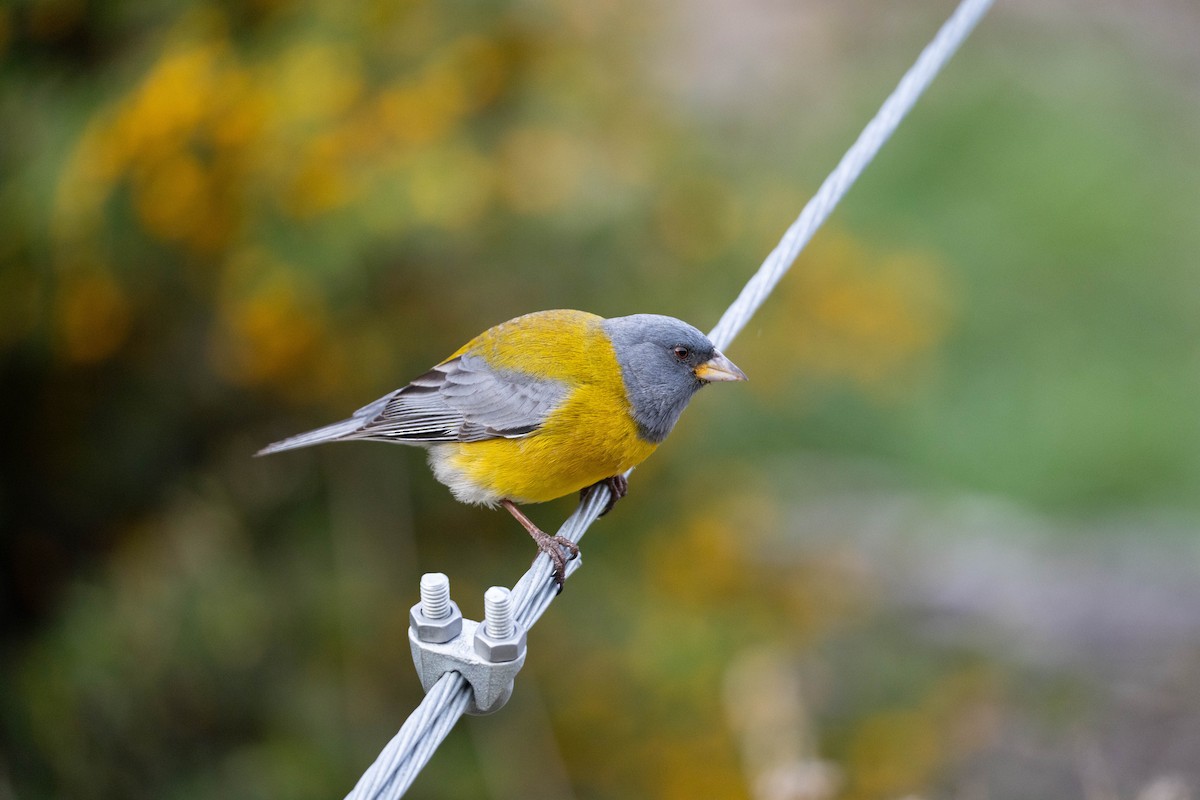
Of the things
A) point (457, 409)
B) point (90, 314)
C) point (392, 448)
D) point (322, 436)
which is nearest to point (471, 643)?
point (457, 409)

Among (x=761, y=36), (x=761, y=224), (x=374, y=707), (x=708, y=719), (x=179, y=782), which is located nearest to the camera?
(x=179, y=782)

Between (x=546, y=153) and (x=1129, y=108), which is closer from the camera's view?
(x=546, y=153)

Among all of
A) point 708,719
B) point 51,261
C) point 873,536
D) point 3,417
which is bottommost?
point 873,536

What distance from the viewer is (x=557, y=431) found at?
11.4ft

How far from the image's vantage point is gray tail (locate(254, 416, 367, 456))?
3691 mm

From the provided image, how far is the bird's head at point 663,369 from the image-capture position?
3.48 meters

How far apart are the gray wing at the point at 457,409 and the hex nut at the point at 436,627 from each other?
1.35 meters

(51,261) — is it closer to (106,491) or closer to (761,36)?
(106,491)

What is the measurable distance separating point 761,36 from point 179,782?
8.09m

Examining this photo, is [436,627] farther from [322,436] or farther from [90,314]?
[90,314]

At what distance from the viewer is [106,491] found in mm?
4602

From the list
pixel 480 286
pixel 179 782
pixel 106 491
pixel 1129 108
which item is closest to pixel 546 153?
pixel 480 286

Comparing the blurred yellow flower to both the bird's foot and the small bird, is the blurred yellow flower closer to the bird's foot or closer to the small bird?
the small bird

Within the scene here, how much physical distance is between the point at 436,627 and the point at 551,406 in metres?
1.40
